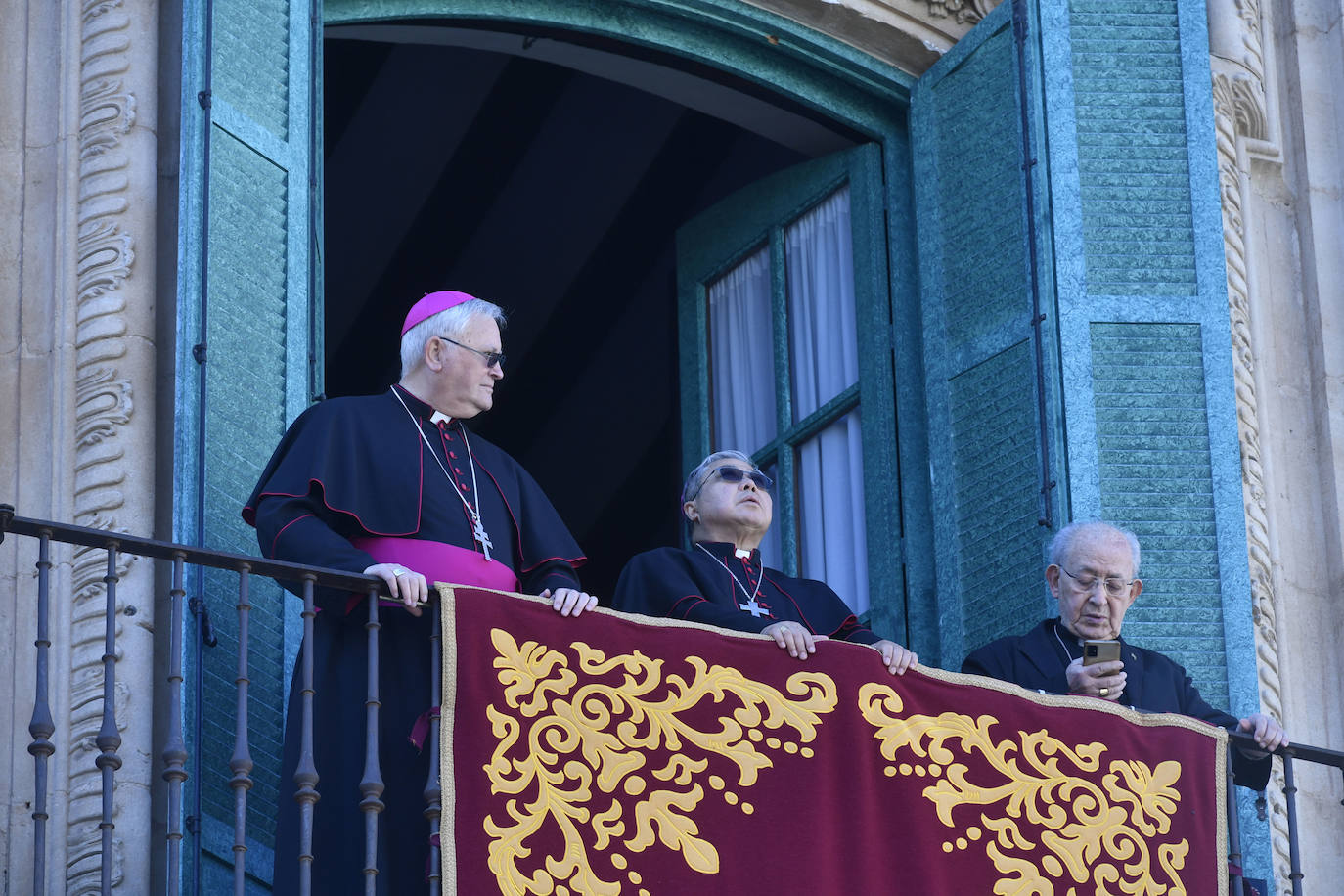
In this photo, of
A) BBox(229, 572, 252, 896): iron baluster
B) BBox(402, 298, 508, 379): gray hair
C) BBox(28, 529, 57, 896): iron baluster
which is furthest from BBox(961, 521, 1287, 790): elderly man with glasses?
BBox(28, 529, 57, 896): iron baluster

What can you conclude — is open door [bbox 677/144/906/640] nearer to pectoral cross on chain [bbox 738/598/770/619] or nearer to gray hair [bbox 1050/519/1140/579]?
gray hair [bbox 1050/519/1140/579]

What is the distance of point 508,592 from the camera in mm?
6086

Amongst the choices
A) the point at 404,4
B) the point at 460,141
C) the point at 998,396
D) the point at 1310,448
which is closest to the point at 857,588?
the point at 998,396

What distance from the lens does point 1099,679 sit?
22.1 feet

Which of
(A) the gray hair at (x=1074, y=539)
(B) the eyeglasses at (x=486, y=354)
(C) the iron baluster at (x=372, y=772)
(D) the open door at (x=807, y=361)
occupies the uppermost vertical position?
(D) the open door at (x=807, y=361)

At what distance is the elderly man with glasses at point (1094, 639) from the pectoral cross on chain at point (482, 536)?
134 cm

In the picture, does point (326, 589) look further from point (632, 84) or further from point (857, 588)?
point (632, 84)

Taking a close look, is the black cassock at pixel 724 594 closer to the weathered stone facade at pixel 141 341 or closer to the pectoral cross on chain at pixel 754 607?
the pectoral cross on chain at pixel 754 607

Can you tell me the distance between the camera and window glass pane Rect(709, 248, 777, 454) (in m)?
8.81

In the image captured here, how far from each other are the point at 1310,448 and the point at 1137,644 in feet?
3.64

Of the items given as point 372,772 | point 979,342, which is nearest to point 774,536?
point 979,342

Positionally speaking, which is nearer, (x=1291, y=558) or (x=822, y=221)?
(x=1291, y=558)

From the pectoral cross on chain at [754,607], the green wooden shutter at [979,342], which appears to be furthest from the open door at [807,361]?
the pectoral cross on chain at [754,607]

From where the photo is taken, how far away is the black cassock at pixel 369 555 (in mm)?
5961
